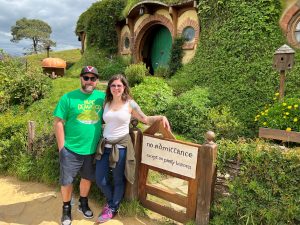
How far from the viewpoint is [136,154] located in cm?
385

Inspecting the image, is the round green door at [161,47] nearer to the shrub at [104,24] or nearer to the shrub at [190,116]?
the shrub at [104,24]

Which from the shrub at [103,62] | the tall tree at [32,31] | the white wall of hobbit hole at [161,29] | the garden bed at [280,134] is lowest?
the garden bed at [280,134]

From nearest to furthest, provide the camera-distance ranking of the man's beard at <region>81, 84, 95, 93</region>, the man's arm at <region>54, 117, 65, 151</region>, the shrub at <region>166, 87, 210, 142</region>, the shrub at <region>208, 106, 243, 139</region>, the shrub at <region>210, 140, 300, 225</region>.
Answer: the shrub at <region>210, 140, 300, 225</region> < the man's arm at <region>54, 117, 65, 151</region> < the man's beard at <region>81, 84, 95, 93</region> < the shrub at <region>208, 106, 243, 139</region> < the shrub at <region>166, 87, 210, 142</region>

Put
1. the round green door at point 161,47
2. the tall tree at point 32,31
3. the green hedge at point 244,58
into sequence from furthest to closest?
the tall tree at point 32,31
the round green door at point 161,47
the green hedge at point 244,58

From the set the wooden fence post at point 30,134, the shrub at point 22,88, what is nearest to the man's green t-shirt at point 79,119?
the wooden fence post at point 30,134

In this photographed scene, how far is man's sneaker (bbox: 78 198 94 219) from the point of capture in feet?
12.5

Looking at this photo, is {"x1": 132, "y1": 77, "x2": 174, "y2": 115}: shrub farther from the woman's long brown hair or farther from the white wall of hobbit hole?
the woman's long brown hair

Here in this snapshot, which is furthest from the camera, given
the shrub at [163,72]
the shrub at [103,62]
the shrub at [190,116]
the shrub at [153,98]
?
the shrub at [103,62]

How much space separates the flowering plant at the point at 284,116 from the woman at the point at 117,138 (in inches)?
137

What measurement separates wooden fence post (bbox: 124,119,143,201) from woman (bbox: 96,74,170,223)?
0.20 metres

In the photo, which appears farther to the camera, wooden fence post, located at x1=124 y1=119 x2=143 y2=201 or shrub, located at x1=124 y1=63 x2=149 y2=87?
shrub, located at x1=124 y1=63 x2=149 y2=87

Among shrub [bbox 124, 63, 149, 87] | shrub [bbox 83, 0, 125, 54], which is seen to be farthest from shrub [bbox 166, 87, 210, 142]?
shrub [bbox 83, 0, 125, 54]

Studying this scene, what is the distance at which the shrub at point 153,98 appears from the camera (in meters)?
8.03

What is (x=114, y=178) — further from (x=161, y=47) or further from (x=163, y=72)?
(x=161, y=47)
